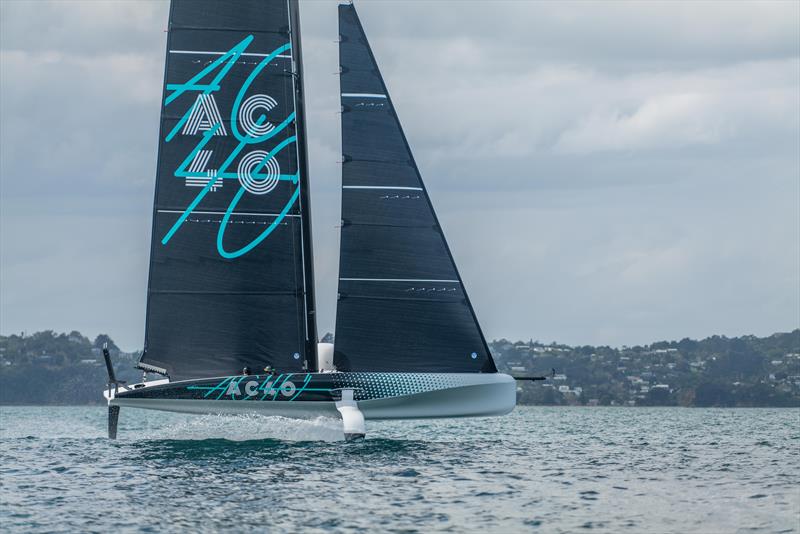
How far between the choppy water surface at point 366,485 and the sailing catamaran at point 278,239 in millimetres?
1793

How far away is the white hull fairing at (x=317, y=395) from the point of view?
35.8 m

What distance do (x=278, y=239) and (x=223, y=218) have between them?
1.57m

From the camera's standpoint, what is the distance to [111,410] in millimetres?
37562

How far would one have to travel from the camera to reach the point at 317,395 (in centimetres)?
3584

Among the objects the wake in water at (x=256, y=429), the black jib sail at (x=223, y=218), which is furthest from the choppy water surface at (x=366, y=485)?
the black jib sail at (x=223, y=218)

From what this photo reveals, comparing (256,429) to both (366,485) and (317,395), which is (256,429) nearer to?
(317,395)

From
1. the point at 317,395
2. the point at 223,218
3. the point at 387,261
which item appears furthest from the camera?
the point at 223,218

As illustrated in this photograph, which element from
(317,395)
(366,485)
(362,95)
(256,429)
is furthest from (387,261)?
(366,485)

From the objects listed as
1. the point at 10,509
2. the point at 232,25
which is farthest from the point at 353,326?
the point at 10,509

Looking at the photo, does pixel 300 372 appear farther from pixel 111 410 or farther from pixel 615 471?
pixel 615 471

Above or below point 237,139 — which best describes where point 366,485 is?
below

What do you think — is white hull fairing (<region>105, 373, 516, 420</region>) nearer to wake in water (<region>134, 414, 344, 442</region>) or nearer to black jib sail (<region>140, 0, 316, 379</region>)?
wake in water (<region>134, 414, 344, 442</region>)

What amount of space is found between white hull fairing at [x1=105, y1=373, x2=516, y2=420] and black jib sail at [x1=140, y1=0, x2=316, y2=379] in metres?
1.15

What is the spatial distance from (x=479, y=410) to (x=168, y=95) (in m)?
11.7
